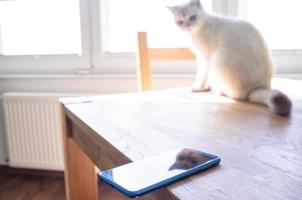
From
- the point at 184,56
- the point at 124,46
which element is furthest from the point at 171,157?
the point at 124,46

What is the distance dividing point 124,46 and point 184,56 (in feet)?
2.43

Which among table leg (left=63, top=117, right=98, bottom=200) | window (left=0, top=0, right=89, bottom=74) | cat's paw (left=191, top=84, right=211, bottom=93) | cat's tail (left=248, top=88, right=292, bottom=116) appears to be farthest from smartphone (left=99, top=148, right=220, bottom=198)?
window (left=0, top=0, right=89, bottom=74)

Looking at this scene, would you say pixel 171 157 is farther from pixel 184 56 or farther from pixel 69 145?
pixel 184 56

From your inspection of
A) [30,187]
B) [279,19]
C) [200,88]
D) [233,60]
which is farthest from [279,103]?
[30,187]

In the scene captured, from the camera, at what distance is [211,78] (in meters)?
1.08

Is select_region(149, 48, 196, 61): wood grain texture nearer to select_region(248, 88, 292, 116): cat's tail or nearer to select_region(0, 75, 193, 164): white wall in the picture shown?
select_region(0, 75, 193, 164): white wall

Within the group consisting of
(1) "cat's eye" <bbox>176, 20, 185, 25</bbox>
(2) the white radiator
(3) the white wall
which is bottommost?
(2) the white radiator

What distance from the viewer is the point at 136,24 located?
6.46 ft

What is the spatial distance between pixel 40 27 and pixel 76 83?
483 millimetres

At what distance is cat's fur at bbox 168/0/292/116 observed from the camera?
953 mm

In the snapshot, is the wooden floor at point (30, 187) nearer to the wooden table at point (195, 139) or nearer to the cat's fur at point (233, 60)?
the wooden table at point (195, 139)

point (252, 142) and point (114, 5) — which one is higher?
point (114, 5)

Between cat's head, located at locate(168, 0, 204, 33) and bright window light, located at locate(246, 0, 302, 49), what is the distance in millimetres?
672

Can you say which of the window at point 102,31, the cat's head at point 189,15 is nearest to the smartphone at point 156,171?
the cat's head at point 189,15
